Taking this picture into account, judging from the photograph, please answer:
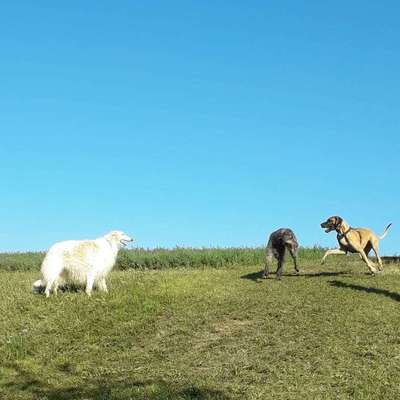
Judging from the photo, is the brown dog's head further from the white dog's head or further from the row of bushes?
the row of bushes

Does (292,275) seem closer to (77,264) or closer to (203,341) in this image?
(77,264)

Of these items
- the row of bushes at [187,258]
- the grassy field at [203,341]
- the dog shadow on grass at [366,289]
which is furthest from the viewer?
the row of bushes at [187,258]

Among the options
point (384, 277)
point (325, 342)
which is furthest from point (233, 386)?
point (384, 277)

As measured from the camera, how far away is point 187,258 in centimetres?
3594

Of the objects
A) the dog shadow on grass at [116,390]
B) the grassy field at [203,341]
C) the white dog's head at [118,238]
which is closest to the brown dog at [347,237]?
the grassy field at [203,341]

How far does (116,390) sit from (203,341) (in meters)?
3.52

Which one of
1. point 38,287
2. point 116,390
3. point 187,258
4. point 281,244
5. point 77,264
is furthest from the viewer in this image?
point 187,258

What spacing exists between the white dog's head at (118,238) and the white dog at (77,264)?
393mm

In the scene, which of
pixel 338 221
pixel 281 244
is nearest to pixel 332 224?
pixel 338 221

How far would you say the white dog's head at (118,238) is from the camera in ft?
63.0

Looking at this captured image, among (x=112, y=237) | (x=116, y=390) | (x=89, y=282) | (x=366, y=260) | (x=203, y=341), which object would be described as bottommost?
(x=116, y=390)

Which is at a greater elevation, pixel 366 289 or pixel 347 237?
pixel 347 237

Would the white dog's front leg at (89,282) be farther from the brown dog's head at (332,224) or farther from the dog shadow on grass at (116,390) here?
the brown dog's head at (332,224)

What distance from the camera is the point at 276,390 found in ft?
36.6
